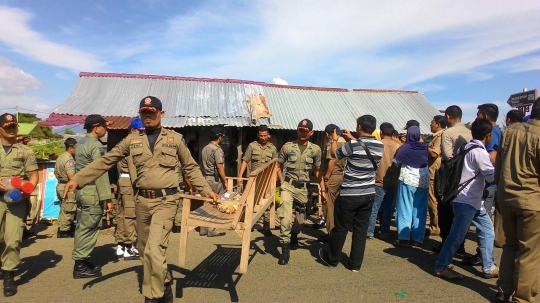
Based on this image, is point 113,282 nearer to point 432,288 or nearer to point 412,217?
point 432,288

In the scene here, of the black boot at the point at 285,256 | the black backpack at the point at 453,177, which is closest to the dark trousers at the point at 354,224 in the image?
the black boot at the point at 285,256

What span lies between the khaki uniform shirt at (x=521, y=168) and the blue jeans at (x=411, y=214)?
221 centimetres

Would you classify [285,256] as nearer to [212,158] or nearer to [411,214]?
[411,214]

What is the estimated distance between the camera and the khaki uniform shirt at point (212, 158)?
6.72 m

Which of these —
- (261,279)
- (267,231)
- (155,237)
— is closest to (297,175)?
(261,279)

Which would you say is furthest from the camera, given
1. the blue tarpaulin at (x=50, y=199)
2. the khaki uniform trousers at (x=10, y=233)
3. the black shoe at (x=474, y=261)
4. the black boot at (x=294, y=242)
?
the blue tarpaulin at (x=50, y=199)

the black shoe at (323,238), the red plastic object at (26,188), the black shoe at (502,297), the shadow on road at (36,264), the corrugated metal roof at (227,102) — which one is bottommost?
the black shoe at (323,238)

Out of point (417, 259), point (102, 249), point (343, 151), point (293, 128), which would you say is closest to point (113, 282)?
point (102, 249)

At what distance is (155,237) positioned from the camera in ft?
11.7

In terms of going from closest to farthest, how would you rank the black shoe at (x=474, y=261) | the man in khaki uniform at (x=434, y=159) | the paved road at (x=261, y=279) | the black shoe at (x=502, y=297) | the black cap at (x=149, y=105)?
the black cap at (x=149, y=105) < the black shoe at (x=502, y=297) < the paved road at (x=261, y=279) < the black shoe at (x=474, y=261) < the man in khaki uniform at (x=434, y=159)

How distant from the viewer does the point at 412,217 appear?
6.08m

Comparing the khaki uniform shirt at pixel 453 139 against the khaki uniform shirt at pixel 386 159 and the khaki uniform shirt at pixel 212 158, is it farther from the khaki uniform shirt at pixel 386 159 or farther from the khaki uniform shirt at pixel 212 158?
the khaki uniform shirt at pixel 212 158

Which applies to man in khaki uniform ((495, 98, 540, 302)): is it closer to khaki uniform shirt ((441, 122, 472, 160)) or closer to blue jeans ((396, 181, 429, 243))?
khaki uniform shirt ((441, 122, 472, 160))

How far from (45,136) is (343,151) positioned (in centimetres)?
2371
